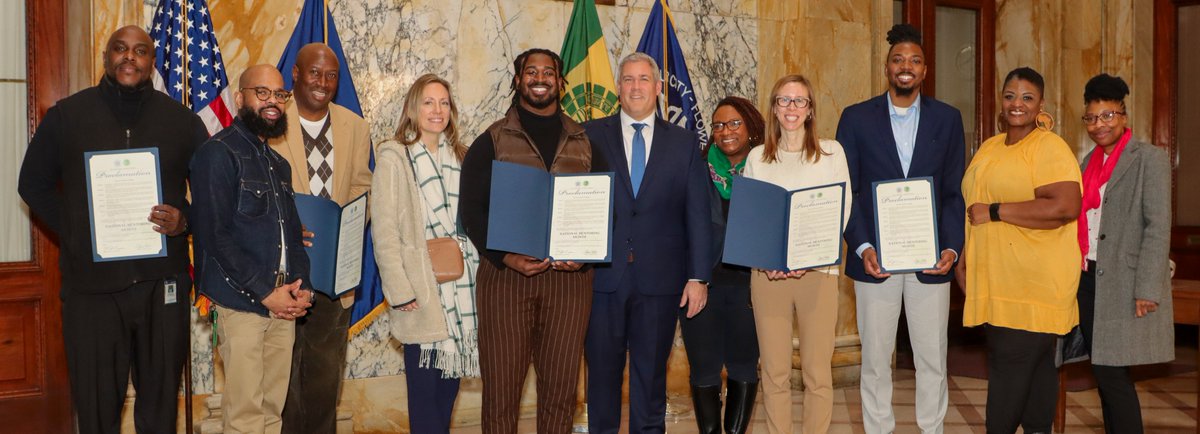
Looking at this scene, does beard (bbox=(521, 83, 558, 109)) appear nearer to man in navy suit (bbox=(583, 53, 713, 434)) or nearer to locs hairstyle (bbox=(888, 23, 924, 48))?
man in navy suit (bbox=(583, 53, 713, 434))

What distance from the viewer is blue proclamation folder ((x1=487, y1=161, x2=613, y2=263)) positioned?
3783 millimetres

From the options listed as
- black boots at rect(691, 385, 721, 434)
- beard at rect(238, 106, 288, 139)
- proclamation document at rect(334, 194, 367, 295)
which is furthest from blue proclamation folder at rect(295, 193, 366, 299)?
black boots at rect(691, 385, 721, 434)

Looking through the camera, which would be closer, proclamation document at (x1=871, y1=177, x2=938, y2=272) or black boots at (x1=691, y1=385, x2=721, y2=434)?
proclamation document at (x1=871, y1=177, x2=938, y2=272)

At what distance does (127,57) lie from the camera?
3971 millimetres

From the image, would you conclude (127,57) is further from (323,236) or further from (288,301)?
(288,301)

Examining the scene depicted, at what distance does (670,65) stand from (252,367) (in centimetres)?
358

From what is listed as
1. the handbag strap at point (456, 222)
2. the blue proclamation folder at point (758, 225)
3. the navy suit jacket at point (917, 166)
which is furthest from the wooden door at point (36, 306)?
the navy suit jacket at point (917, 166)

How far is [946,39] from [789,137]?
4744 mm

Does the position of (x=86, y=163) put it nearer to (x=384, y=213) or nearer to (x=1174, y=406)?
(x=384, y=213)

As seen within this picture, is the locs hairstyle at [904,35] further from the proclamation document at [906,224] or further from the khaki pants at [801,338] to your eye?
the khaki pants at [801,338]

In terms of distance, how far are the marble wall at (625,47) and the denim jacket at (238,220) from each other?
187 centimetres

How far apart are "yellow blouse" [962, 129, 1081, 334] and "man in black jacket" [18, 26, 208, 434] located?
3.33 m

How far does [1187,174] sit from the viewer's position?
889cm

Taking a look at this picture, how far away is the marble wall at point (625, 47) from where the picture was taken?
5551 mm
